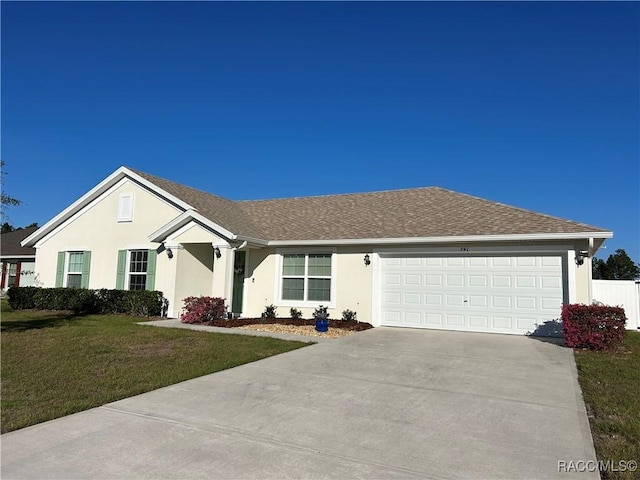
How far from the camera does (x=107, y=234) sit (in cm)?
1742

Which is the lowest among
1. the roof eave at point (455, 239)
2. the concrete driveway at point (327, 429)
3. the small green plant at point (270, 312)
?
the concrete driveway at point (327, 429)

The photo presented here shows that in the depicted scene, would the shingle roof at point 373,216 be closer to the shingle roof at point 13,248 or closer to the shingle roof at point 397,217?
the shingle roof at point 397,217

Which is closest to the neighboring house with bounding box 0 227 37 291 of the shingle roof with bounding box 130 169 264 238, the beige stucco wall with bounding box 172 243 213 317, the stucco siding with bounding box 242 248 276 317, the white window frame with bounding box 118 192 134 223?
the white window frame with bounding box 118 192 134 223

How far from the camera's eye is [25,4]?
11000 mm

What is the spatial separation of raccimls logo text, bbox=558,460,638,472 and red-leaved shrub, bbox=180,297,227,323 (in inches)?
454

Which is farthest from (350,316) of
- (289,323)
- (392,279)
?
(289,323)

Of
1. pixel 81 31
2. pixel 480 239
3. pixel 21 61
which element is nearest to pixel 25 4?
pixel 81 31

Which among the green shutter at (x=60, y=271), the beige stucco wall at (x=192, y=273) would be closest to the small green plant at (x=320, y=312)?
the beige stucco wall at (x=192, y=273)

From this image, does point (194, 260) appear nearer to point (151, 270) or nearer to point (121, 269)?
point (151, 270)

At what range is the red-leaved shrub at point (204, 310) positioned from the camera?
541 inches

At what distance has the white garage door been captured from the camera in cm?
1202

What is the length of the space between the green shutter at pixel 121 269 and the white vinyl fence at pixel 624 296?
18159 millimetres

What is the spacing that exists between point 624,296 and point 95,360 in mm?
17147

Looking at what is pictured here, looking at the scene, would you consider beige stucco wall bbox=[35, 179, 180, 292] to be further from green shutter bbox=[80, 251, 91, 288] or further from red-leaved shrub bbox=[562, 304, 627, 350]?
red-leaved shrub bbox=[562, 304, 627, 350]
